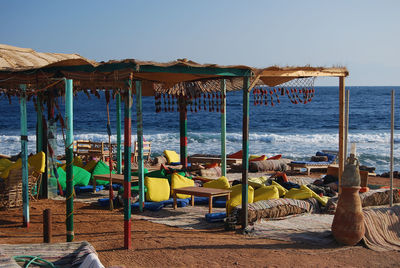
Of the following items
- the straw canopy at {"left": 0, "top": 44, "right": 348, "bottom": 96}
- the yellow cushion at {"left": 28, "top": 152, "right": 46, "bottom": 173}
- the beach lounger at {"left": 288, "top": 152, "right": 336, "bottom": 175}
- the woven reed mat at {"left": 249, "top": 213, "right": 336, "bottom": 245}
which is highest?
the straw canopy at {"left": 0, "top": 44, "right": 348, "bottom": 96}

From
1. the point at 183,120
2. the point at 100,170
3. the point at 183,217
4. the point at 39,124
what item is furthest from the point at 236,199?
the point at 183,120

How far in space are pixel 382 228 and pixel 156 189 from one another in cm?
405

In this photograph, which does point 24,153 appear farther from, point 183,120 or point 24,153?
point 183,120

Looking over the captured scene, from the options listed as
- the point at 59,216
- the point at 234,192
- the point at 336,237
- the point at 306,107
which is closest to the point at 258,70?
the point at 234,192

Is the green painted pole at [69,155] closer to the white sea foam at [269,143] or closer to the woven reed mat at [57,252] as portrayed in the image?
the woven reed mat at [57,252]

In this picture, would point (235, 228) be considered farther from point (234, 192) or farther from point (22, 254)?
point (22, 254)

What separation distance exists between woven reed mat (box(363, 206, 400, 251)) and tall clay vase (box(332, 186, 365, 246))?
0.67ft

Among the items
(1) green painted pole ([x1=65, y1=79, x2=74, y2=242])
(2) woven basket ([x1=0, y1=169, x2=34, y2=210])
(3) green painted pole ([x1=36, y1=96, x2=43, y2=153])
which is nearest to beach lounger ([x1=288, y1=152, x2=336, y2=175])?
(3) green painted pole ([x1=36, y1=96, x2=43, y2=153])

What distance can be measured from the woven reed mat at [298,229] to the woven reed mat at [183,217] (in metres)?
0.70

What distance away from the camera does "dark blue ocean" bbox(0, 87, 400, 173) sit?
2939cm

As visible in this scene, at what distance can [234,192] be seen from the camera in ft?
29.1

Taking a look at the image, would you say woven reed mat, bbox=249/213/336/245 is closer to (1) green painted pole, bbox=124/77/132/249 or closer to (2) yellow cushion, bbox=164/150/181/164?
(1) green painted pole, bbox=124/77/132/249

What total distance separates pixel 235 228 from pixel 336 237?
4.92 ft

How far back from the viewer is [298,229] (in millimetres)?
7602
